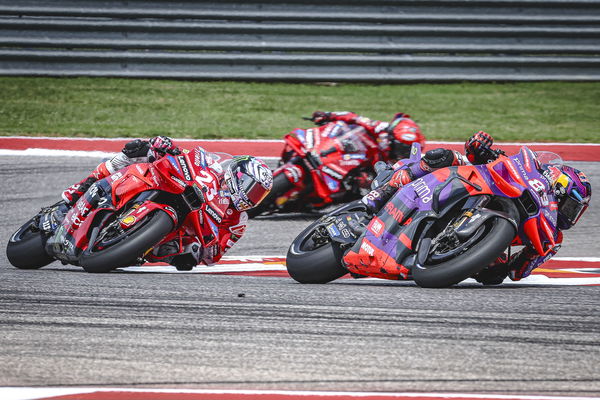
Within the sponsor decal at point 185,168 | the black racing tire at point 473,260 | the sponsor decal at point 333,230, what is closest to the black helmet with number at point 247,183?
the sponsor decal at point 185,168

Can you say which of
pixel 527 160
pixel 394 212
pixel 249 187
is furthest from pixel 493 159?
pixel 249 187

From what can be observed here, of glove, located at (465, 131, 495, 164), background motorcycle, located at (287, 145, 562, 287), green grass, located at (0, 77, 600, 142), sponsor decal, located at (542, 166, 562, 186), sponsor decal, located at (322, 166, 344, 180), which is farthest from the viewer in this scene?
green grass, located at (0, 77, 600, 142)

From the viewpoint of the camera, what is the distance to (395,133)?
362 inches

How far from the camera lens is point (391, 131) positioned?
9.26 meters

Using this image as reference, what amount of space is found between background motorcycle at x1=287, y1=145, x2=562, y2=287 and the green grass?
6.39 metres

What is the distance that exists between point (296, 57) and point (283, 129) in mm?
2112

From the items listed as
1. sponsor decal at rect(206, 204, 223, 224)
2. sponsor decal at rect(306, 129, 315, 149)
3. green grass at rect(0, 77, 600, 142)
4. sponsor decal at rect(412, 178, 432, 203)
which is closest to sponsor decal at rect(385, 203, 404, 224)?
sponsor decal at rect(412, 178, 432, 203)

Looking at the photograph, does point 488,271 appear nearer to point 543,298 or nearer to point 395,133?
point 543,298

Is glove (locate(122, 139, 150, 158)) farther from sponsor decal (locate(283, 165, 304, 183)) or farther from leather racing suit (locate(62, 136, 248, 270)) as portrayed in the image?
sponsor decal (locate(283, 165, 304, 183))

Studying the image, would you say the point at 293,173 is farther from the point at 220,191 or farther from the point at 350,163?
the point at 220,191

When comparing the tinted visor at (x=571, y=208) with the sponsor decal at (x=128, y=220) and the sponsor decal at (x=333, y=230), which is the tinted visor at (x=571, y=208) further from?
the sponsor decal at (x=128, y=220)

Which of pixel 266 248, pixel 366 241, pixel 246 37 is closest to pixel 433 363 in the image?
pixel 366 241

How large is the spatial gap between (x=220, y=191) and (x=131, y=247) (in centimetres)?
101

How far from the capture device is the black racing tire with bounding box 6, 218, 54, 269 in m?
6.72
